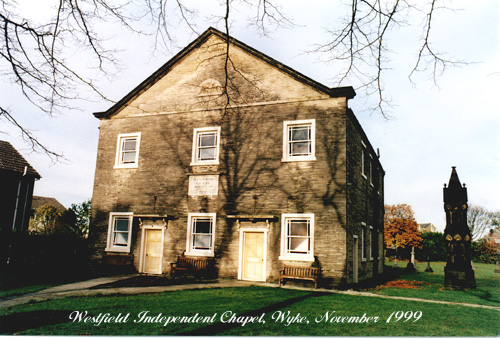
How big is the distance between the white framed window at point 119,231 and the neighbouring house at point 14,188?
1102 cm

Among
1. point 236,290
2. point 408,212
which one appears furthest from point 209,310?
point 408,212

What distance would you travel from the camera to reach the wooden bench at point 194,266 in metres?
15.8

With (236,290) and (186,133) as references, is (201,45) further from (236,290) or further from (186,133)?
(236,290)

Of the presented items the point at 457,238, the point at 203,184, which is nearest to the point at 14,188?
the point at 203,184

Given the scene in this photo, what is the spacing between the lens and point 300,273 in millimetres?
14227

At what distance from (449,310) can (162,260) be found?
11.9 m

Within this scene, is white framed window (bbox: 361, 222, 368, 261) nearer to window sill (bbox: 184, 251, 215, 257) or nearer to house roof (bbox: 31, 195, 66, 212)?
window sill (bbox: 184, 251, 215, 257)

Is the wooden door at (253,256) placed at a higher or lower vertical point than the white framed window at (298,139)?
lower

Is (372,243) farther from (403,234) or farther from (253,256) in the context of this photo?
(403,234)

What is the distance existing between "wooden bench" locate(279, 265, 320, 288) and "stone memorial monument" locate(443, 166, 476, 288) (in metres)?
7.11

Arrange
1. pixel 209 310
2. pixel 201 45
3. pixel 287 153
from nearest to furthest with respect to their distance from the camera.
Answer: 1. pixel 209 310
2. pixel 287 153
3. pixel 201 45

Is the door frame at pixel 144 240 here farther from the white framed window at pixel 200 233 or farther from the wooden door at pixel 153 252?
the white framed window at pixel 200 233

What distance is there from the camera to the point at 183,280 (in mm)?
14891

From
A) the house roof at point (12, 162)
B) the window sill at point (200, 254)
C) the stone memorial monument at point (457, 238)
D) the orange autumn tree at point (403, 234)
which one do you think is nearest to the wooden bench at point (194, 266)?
the window sill at point (200, 254)
